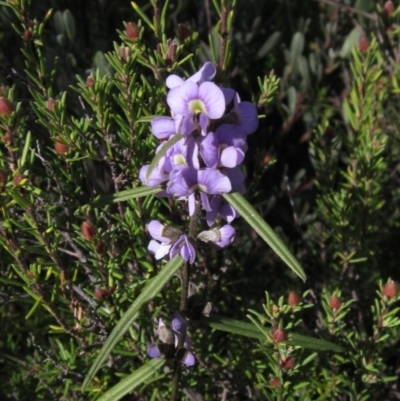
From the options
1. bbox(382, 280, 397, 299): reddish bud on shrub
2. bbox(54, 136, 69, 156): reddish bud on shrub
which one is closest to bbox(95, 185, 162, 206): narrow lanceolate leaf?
bbox(54, 136, 69, 156): reddish bud on shrub

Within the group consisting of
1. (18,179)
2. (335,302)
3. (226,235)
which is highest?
(18,179)

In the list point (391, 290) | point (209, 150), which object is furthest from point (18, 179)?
point (391, 290)

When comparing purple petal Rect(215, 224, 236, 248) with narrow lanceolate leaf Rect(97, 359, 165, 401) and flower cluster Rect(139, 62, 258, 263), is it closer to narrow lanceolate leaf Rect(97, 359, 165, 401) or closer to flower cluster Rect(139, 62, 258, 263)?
flower cluster Rect(139, 62, 258, 263)

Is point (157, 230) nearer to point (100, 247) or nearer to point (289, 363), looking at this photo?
point (100, 247)

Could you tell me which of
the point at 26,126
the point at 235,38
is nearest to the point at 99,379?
the point at 26,126

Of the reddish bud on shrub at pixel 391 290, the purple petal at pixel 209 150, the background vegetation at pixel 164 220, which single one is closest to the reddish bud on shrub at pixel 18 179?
the background vegetation at pixel 164 220
